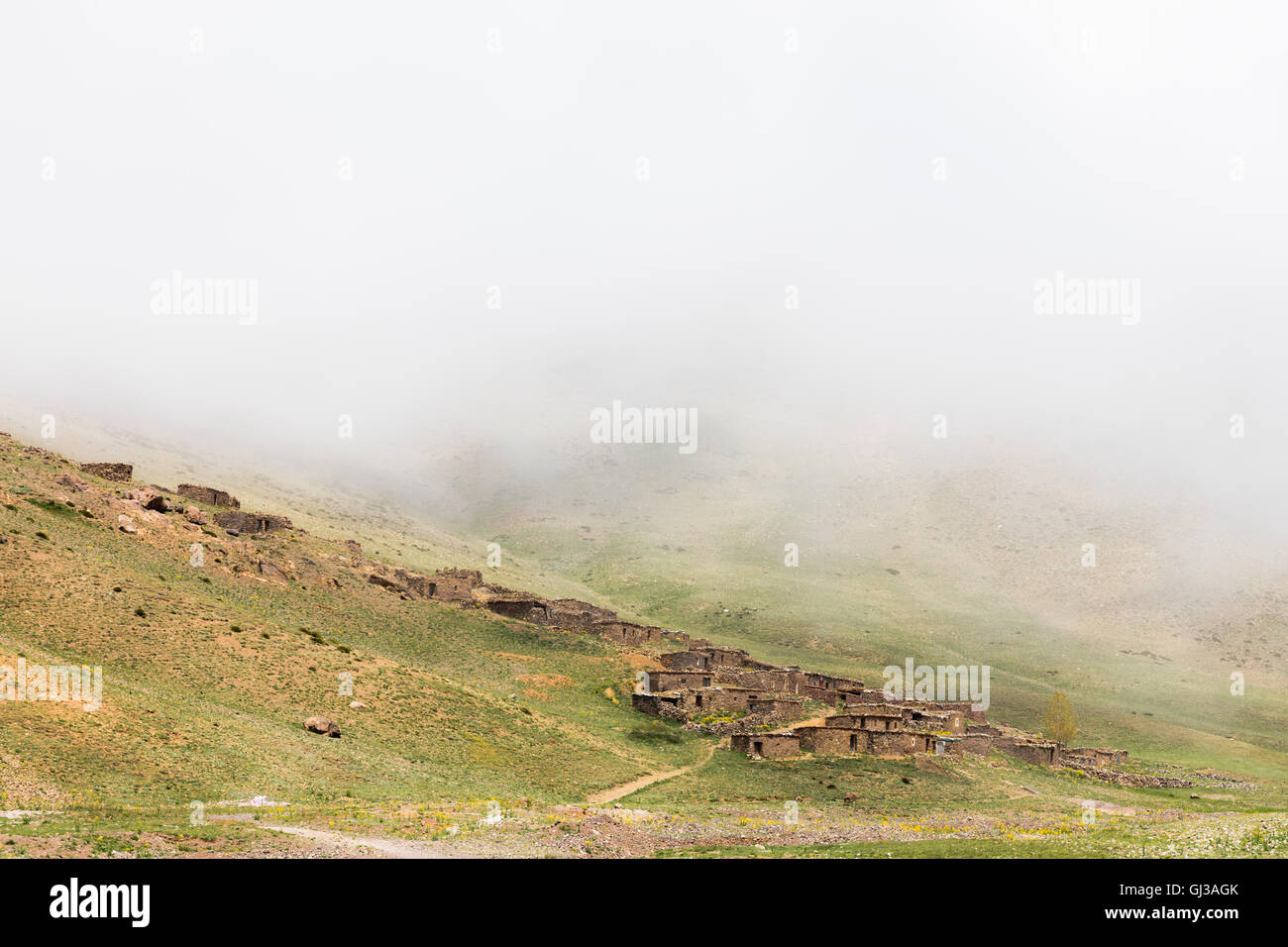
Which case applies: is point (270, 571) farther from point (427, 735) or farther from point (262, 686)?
point (427, 735)

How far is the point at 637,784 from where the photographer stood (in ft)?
171

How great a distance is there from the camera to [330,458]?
648 feet

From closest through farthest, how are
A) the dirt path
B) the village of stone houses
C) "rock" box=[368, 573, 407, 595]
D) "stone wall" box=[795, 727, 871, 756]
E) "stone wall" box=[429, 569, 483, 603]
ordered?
the village of stone houses, the dirt path, "stone wall" box=[795, 727, 871, 756], "rock" box=[368, 573, 407, 595], "stone wall" box=[429, 569, 483, 603]

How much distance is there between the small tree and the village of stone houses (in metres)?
5.87

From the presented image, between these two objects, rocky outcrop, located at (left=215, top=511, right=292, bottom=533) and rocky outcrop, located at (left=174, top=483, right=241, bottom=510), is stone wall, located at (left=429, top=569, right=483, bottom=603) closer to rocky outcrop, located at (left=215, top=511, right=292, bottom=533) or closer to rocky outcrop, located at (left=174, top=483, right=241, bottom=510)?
rocky outcrop, located at (left=215, top=511, right=292, bottom=533)

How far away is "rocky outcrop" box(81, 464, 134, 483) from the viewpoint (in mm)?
84562

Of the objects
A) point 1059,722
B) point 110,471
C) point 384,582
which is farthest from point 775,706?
point 110,471

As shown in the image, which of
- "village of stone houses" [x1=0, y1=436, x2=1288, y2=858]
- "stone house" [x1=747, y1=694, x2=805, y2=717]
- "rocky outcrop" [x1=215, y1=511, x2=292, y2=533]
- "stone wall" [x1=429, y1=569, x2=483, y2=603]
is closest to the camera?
"village of stone houses" [x1=0, y1=436, x2=1288, y2=858]

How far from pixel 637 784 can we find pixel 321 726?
608 inches

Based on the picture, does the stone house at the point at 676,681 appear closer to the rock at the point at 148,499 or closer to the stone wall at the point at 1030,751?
the stone wall at the point at 1030,751

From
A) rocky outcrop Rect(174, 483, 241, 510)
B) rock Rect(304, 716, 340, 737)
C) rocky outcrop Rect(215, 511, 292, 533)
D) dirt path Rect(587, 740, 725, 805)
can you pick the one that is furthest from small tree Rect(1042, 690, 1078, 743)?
rocky outcrop Rect(174, 483, 241, 510)
